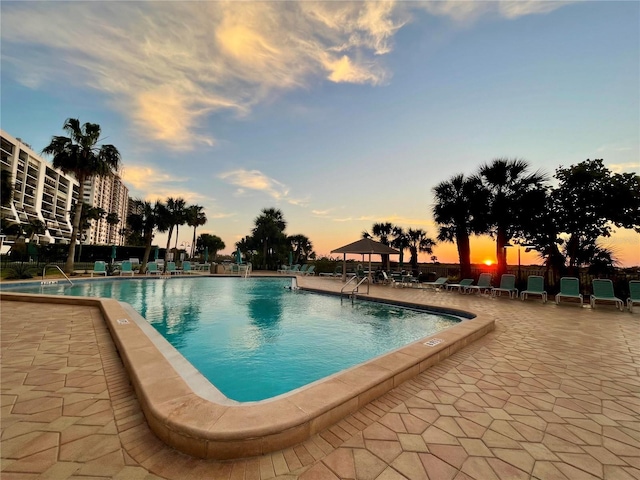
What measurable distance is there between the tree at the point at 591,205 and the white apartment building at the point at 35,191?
Answer: 60.9 meters

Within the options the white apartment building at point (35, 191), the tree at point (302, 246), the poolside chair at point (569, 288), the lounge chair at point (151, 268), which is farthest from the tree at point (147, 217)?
the white apartment building at point (35, 191)

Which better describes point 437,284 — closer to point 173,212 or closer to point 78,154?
point 173,212

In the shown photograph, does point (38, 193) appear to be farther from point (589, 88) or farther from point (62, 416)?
point (589, 88)

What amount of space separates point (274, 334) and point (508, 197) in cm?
1339

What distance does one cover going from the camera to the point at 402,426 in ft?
7.07

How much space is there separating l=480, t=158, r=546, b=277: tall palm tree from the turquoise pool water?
843 cm

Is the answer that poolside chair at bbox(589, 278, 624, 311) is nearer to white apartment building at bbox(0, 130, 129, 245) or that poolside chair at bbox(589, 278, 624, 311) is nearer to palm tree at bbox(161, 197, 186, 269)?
palm tree at bbox(161, 197, 186, 269)

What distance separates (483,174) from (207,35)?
1379cm

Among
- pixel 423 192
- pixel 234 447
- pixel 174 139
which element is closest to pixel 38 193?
pixel 174 139

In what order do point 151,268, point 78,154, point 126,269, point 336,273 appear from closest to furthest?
point 78,154, point 126,269, point 151,268, point 336,273

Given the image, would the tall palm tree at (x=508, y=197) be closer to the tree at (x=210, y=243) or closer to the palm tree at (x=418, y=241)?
the palm tree at (x=418, y=241)

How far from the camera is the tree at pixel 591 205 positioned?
10625 millimetres

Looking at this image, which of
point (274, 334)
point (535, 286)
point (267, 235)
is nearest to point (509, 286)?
point (535, 286)

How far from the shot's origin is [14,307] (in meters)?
6.60
